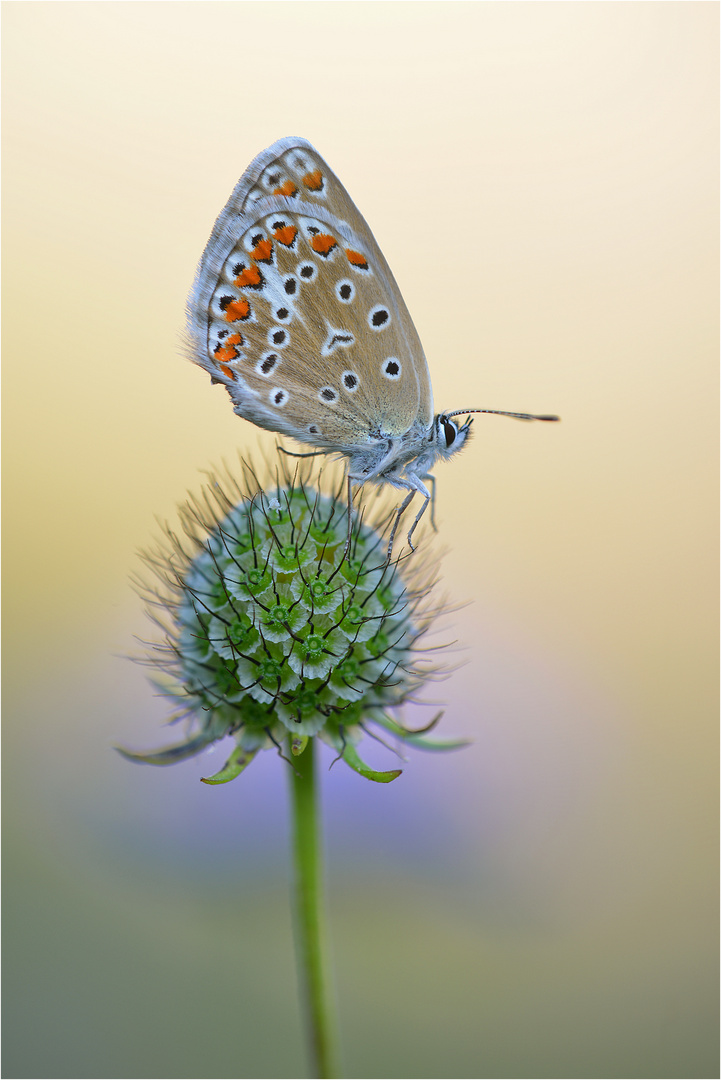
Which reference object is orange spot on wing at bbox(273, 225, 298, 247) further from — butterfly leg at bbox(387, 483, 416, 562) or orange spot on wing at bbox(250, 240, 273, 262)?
butterfly leg at bbox(387, 483, 416, 562)

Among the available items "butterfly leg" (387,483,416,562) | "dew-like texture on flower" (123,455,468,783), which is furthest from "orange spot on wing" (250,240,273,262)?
"butterfly leg" (387,483,416,562)

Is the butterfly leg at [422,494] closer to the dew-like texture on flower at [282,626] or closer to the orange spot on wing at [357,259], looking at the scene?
the dew-like texture on flower at [282,626]

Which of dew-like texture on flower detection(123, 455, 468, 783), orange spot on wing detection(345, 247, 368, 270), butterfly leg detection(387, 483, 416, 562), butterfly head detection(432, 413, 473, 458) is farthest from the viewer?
butterfly head detection(432, 413, 473, 458)

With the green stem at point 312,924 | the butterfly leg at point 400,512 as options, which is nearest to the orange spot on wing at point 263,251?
the butterfly leg at point 400,512

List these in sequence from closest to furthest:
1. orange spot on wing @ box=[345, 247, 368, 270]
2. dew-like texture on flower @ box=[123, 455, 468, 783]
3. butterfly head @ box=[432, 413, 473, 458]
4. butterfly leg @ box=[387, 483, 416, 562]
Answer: dew-like texture on flower @ box=[123, 455, 468, 783] → butterfly leg @ box=[387, 483, 416, 562] → orange spot on wing @ box=[345, 247, 368, 270] → butterfly head @ box=[432, 413, 473, 458]

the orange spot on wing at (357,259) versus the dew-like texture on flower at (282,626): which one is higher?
the orange spot on wing at (357,259)

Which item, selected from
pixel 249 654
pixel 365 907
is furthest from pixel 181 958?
pixel 249 654

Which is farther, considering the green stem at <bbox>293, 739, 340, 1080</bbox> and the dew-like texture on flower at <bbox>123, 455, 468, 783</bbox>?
the dew-like texture on flower at <bbox>123, 455, 468, 783</bbox>
